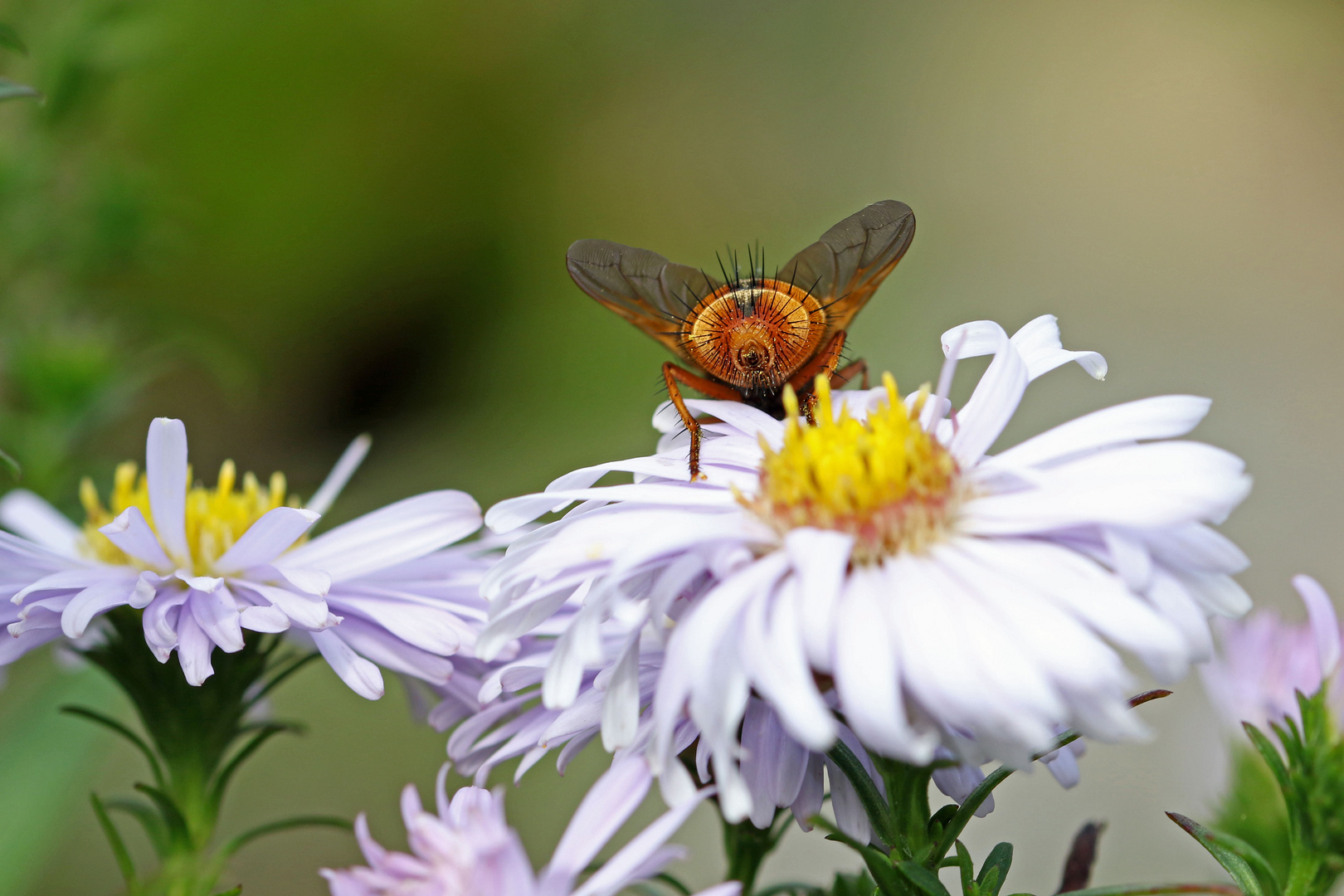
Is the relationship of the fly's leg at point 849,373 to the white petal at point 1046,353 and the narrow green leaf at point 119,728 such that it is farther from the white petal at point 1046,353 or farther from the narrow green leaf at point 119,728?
the narrow green leaf at point 119,728

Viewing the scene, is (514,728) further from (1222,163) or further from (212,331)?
(1222,163)

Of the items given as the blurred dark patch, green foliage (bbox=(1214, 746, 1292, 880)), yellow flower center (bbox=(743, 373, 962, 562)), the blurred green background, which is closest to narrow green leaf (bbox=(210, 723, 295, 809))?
yellow flower center (bbox=(743, 373, 962, 562))

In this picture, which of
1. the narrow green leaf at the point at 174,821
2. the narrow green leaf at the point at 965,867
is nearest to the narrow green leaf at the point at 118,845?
the narrow green leaf at the point at 174,821

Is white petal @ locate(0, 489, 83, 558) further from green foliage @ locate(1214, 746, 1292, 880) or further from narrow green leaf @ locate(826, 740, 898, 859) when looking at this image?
green foliage @ locate(1214, 746, 1292, 880)

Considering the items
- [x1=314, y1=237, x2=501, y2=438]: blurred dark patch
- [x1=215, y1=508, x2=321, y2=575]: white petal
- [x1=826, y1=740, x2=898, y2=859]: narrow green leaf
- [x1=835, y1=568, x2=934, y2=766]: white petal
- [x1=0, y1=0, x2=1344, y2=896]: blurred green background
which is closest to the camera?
[x1=835, y1=568, x2=934, y2=766]: white petal

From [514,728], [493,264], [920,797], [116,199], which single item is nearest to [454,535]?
[514,728]

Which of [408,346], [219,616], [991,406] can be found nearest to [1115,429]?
[991,406]
